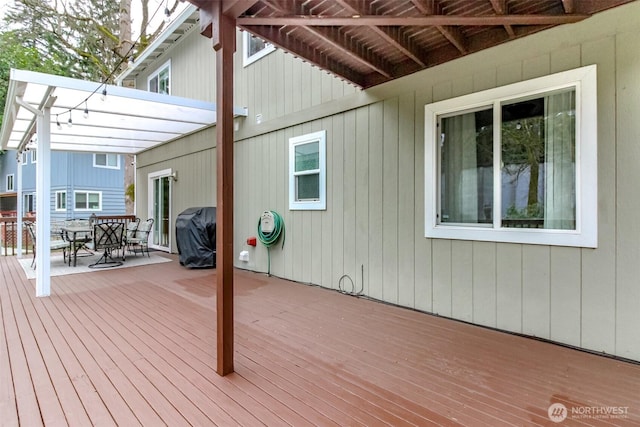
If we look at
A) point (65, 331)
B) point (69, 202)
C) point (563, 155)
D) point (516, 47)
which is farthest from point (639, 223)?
point (69, 202)

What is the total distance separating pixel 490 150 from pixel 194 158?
6.62 m

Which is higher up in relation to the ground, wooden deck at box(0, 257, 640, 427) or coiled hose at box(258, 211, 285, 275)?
coiled hose at box(258, 211, 285, 275)

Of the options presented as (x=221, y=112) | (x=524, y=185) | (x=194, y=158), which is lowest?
(x=524, y=185)

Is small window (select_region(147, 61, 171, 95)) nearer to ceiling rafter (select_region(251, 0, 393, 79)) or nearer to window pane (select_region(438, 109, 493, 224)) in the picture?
ceiling rafter (select_region(251, 0, 393, 79))

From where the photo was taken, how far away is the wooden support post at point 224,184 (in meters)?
2.38

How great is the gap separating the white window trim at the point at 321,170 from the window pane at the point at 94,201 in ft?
47.9

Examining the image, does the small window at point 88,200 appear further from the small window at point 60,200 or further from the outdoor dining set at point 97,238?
the outdoor dining set at point 97,238

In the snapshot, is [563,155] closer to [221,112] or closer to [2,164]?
[221,112]

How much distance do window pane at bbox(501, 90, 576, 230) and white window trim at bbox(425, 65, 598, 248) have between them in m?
0.07

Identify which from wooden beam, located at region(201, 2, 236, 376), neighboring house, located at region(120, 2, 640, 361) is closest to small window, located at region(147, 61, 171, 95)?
neighboring house, located at region(120, 2, 640, 361)

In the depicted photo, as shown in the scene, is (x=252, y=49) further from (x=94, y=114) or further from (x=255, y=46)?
(x=94, y=114)

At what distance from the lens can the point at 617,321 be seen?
102 inches

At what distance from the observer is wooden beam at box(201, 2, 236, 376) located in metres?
2.38

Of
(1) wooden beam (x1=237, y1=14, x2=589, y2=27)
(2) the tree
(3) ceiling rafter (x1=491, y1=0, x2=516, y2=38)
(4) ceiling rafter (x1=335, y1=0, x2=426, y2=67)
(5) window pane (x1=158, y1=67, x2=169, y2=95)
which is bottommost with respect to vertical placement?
(1) wooden beam (x1=237, y1=14, x2=589, y2=27)
